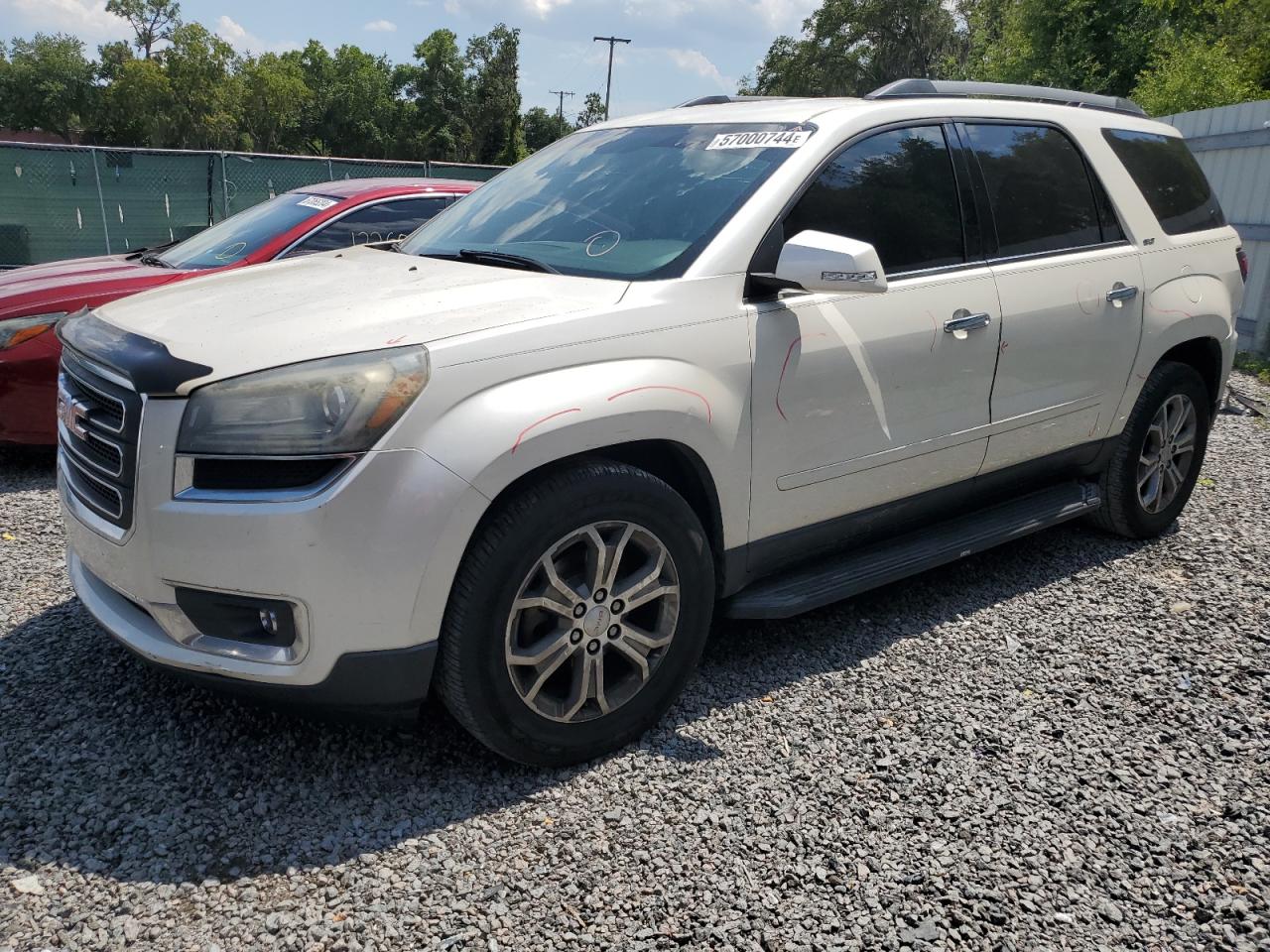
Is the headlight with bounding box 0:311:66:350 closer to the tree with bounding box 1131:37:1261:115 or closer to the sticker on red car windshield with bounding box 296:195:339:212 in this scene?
the sticker on red car windshield with bounding box 296:195:339:212

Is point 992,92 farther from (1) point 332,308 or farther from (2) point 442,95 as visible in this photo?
(2) point 442,95

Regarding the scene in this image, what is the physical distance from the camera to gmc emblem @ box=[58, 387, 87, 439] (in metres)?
2.78

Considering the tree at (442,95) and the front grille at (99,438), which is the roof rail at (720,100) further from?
the tree at (442,95)

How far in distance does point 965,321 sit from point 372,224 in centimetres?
437

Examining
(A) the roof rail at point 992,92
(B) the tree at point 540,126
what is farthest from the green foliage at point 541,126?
(A) the roof rail at point 992,92

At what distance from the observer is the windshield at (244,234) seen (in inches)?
241

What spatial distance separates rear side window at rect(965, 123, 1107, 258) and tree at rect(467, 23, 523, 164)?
82970 millimetres

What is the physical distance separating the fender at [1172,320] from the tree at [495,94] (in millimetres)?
82827

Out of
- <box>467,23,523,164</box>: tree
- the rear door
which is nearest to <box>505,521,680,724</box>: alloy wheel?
the rear door

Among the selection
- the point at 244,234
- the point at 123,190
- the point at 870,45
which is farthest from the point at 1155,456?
the point at 870,45

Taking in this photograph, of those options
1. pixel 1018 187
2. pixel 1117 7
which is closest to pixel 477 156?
pixel 1117 7

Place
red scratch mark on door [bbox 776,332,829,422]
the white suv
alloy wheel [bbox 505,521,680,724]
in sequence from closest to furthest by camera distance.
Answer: the white suv < alloy wheel [bbox 505,521,680,724] < red scratch mark on door [bbox 776,332,829,422]

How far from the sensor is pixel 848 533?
3498mm

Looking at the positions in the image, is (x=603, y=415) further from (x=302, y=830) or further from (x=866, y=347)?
(x=302, y=830)
